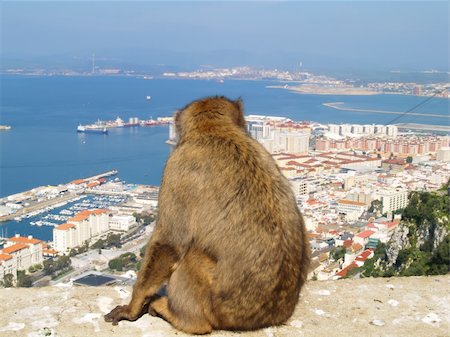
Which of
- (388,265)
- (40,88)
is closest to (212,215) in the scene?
(388,265)

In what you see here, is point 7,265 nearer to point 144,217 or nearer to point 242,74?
point 144,217

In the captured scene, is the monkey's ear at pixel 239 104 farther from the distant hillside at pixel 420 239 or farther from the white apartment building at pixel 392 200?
the white apartment building at pixel 392 200

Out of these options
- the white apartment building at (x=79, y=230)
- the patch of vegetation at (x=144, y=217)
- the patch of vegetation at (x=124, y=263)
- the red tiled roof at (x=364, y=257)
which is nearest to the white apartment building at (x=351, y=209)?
the patch of vegetation at (x=144, y=217)

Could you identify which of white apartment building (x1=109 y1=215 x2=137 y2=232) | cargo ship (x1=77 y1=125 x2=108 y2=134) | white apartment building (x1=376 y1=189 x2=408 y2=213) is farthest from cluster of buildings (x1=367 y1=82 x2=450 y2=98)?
white apartment building (x1=109 y1=215 x2=137 y2=232)

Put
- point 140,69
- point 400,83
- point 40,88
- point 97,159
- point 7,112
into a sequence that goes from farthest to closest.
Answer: point 140,69, point 40,88, point 400,83, point 7,112, point 97,159

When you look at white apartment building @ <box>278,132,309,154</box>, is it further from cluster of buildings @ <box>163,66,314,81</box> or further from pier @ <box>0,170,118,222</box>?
cluster of buildings @ <box>163,66,314,81</box>

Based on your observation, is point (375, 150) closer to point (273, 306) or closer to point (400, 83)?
point (400, 83)

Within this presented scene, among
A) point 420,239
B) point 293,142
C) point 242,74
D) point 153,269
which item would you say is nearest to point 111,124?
point 293,142
